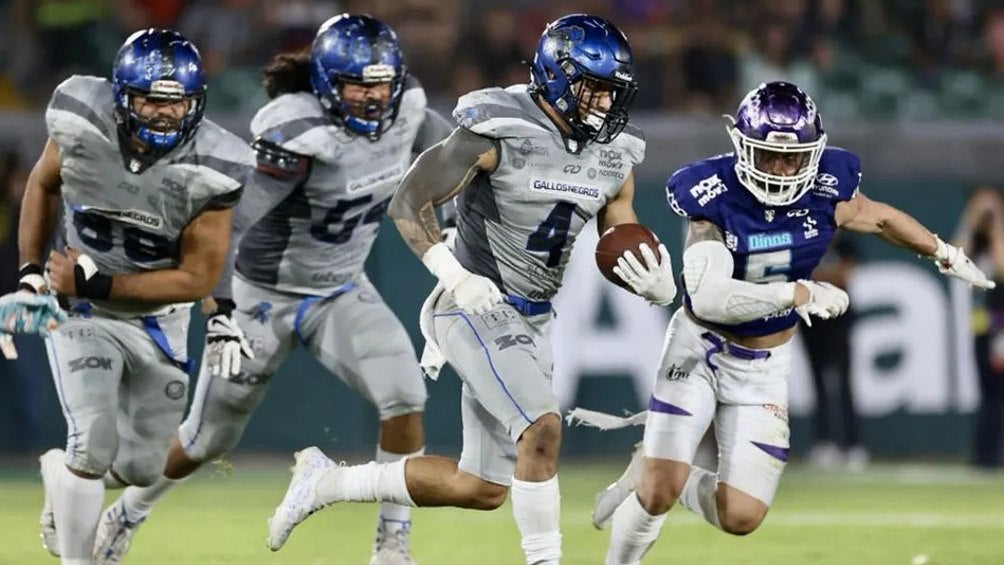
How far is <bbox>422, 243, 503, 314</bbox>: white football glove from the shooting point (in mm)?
5773

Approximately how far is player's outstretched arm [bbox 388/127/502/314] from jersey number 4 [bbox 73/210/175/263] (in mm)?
941

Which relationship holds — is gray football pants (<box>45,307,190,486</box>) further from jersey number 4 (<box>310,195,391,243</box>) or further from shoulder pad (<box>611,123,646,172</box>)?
shoulder pad (<box>611,123,646,172</box>)

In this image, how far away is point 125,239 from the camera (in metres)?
6.45

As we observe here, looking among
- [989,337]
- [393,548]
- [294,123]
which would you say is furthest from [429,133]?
[989,337]

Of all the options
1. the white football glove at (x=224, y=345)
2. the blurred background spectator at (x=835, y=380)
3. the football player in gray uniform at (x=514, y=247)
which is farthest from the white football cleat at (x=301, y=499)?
the blurred background spectator at (x=835, y=380)

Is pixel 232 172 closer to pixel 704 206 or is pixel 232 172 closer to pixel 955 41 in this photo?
pixel 704 206

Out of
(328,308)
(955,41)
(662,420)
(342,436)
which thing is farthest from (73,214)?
(955,41)

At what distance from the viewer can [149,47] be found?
6195 mm

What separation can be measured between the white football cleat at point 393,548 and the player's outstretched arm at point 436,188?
1265 millimetres

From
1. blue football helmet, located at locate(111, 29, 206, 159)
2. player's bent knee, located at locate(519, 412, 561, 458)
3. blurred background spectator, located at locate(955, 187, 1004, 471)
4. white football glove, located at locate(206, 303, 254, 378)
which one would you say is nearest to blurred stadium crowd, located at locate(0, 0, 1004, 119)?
blurred background spectator, located at locate(955, 187, 1004, 471)

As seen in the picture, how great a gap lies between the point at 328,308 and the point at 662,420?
Result: 1474 mm

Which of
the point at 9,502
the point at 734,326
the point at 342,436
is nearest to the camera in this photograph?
the point at 734,326

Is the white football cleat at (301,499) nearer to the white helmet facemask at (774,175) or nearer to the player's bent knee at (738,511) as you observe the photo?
the player's bent knee at (738,511)

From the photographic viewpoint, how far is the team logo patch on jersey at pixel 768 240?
6.45 meters
